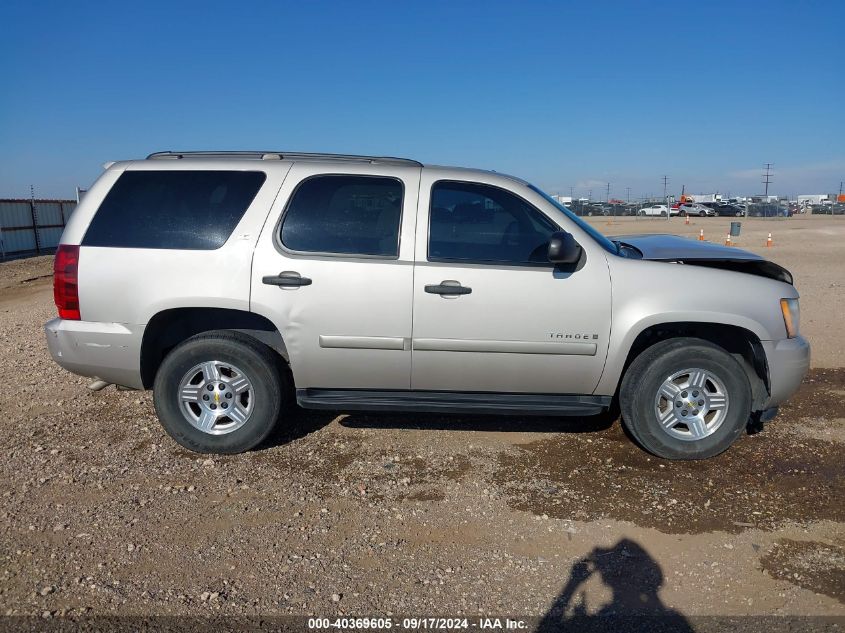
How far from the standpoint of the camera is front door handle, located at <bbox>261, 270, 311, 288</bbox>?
4301 millimetres

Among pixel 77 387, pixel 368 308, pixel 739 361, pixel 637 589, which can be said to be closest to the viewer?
pixel 637 589

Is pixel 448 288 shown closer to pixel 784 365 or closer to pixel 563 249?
pixel 563 249

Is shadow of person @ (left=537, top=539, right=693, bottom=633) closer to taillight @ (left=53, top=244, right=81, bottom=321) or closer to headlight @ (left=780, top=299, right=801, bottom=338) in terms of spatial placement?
headlight @ (left=780, top=299, right=801, bottom=338)

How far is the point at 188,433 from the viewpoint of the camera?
4.54 metres

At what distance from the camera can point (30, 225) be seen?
20781 millimetres

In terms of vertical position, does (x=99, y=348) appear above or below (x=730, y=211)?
below

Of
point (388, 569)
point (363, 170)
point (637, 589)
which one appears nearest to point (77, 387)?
point (363, 170)

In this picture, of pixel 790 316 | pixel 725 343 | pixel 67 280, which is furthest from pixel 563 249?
pixel 67 280

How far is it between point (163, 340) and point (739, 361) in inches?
160

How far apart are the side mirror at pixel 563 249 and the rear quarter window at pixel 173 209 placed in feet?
6.56

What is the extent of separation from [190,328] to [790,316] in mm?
4155

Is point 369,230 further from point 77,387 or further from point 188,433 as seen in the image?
point 77,387

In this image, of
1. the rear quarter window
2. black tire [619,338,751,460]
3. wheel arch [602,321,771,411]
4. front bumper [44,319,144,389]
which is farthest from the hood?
front bumper [44,319,144,389]

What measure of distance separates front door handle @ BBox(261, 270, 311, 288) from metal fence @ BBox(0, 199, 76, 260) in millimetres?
18640
